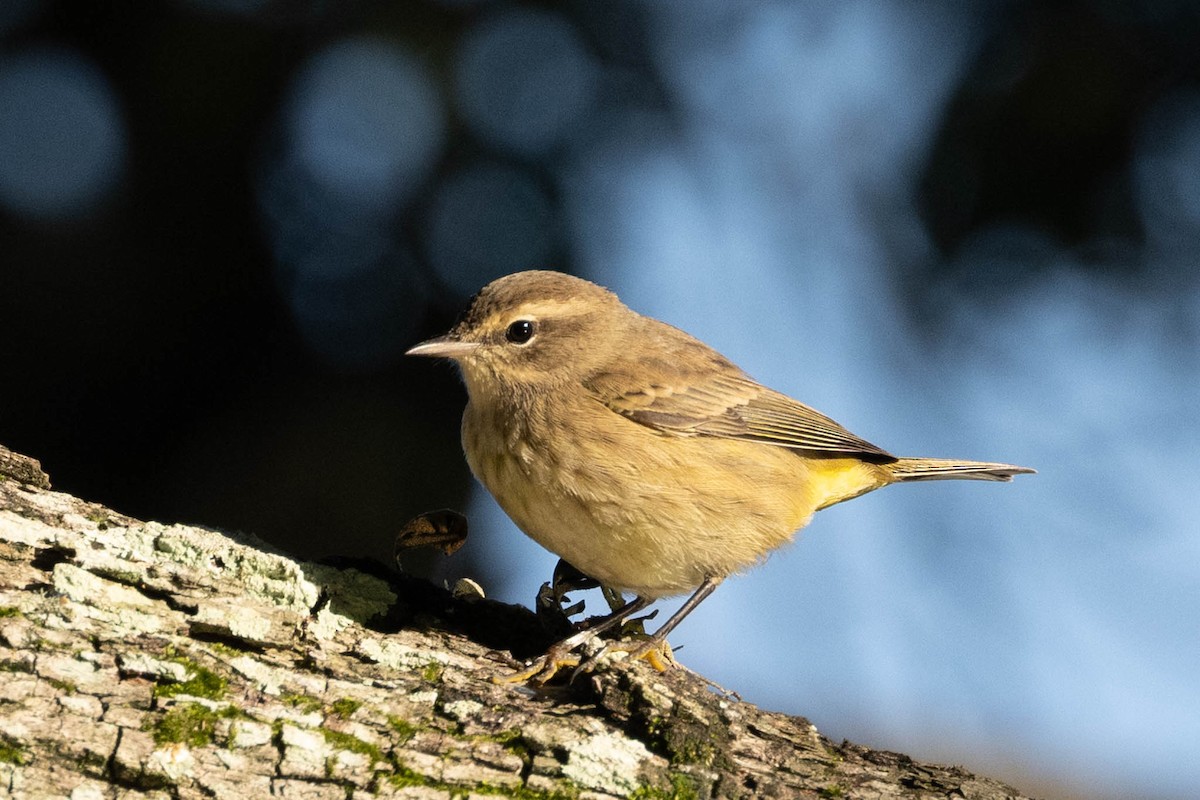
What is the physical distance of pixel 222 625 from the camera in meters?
3.08

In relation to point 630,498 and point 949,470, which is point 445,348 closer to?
point 630,498

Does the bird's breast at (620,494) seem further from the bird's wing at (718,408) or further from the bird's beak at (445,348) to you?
the bird's beak at (445,348)

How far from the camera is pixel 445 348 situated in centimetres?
432

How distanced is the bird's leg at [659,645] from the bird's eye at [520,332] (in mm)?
1342

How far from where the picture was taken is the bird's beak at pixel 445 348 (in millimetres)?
4270

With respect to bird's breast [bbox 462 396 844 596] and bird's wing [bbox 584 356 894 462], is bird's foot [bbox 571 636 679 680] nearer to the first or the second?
bird's breast [bbox 462 396 844 596]

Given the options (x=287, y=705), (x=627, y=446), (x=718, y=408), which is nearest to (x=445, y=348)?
(x=627, y=446)

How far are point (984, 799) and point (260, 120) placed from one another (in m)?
3.56

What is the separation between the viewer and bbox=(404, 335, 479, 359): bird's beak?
4.27 metres

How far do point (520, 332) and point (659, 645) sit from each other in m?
1.52

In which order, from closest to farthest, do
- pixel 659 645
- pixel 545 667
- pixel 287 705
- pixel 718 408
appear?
pixel 287 705 → pixel 545 667 → pixel 659 645 → pixel 718 408

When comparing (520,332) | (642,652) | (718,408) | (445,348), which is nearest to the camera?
(642,652)

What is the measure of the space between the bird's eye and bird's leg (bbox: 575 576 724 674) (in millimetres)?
1342

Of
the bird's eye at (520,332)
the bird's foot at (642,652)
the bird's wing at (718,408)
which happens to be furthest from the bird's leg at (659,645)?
the bird's eye at (520,332)
